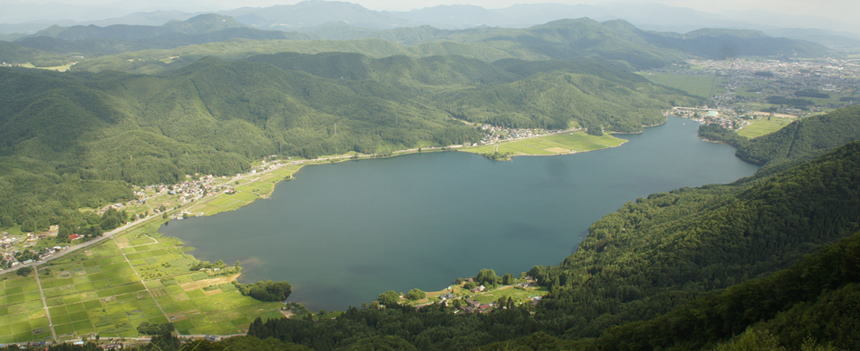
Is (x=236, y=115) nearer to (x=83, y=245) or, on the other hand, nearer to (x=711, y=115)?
(x=83, y=245)

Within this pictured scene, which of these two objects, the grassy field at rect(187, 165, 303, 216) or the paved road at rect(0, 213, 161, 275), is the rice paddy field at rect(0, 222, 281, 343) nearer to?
the paved road at rect(0, 213, 161, 275)

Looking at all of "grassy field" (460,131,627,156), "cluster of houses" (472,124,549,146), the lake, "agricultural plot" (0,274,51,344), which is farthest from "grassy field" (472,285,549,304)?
"cluster of houses" (472,124,549,146)

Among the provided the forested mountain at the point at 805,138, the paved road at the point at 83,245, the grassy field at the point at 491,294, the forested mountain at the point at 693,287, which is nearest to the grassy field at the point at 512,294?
the grassy field at the point at 491,294

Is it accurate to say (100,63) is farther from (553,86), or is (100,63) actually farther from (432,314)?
(432,314)

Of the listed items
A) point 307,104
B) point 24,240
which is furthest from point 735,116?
point 24,240

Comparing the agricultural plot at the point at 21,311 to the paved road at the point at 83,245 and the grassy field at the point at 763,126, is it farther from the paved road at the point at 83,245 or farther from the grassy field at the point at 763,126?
the grassy field at the point at 763,126

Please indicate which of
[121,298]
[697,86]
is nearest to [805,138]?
[697,86]

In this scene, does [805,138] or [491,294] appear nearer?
[491,294]
